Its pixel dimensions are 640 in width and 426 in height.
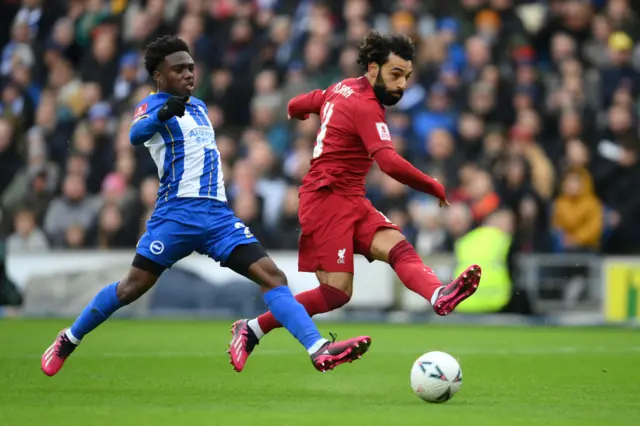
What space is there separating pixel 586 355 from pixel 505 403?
3915mm

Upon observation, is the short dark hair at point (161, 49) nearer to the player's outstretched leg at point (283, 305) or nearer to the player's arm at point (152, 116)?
the player's arm at point (152, 116)

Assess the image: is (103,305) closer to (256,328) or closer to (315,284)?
(256,328)

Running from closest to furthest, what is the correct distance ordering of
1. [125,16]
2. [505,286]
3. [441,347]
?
[441,347], [505,286], [125,16]

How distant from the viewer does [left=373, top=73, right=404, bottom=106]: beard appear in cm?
872

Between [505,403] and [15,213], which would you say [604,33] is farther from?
[505,403]

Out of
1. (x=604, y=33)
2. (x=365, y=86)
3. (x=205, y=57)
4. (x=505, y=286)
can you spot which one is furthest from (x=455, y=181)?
(x=365, y=86)

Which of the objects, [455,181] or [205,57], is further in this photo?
[205,57]

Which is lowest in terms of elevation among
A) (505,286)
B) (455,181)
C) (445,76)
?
(505,286)

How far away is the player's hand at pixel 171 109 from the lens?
814 cm

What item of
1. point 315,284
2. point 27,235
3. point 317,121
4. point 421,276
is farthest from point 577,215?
point 421,276

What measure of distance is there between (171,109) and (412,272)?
183 cm

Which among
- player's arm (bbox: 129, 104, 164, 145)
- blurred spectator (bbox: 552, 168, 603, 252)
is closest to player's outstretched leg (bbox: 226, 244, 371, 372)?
player's arm (bbox: 129, 104, 164, 145)

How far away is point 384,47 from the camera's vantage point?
28.7 ft

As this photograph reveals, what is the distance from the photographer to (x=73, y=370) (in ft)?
31.2
